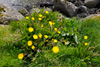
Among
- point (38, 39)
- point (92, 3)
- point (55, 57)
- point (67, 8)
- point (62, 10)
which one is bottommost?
point (55, 57)

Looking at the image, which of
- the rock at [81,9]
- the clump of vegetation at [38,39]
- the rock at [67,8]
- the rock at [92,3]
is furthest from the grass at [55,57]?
the rock at [92,3]

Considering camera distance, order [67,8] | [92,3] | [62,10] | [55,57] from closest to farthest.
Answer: [55,57]
[67,8]
[62,10]
[92,3]

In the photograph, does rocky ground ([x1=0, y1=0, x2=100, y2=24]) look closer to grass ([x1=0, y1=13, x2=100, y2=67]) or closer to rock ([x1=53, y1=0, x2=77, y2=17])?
rock ([x1=53, y1=0, x2=77, y2=17])

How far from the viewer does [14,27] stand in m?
3.00

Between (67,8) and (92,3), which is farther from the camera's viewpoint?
(92,3)

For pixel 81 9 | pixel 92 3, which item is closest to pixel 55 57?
pixel 81 9

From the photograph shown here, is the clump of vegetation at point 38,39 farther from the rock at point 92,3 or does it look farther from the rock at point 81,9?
the rock at point 92,3

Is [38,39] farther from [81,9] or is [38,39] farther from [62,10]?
[81,9]

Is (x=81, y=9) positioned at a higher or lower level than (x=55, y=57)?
higher

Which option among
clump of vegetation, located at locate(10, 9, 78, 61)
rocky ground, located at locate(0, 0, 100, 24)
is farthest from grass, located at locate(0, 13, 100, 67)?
rocky ground, located at locate(0, 0, 100, 24)

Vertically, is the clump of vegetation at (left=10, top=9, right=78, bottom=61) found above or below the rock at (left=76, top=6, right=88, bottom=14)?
below

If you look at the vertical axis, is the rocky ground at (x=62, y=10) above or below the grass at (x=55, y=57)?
above

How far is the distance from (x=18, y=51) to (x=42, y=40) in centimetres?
55

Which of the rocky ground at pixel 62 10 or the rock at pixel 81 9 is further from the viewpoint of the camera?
the rock at pixel 81 9
